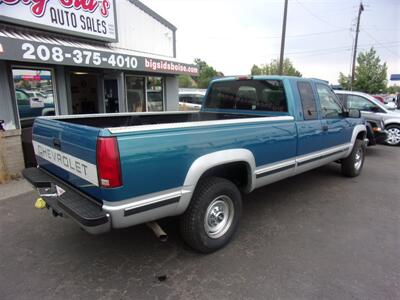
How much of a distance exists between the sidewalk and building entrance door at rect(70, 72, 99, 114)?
5.00 meters

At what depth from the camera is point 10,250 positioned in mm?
3326

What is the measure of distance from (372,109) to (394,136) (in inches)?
58.6

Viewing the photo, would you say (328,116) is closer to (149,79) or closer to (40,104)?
(40,104)

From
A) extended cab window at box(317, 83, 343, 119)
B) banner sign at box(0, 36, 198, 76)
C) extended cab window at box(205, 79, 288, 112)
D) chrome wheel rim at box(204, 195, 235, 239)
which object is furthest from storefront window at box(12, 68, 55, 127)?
extended cab window at box(317, 83, 343, 119)

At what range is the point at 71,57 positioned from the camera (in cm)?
693

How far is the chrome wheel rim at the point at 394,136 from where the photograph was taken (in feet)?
32.1

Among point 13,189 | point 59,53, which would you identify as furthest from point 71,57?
point 13,189

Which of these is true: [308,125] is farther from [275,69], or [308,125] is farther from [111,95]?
[275,69]

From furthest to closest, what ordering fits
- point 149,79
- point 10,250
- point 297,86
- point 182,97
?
point 182,97 < point 149,79 < point 297,86 < point 10,250

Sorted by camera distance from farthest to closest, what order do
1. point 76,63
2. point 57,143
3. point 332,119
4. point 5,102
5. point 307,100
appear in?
point 76,63, point 5,102, point 332,119, point 307,100, point 57,143

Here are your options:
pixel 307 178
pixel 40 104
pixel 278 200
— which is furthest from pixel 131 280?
pixel 40 104

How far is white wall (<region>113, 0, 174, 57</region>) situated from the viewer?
978cm

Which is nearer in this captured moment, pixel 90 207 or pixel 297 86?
pixel 90 207

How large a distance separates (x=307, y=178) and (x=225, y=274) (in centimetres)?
387
